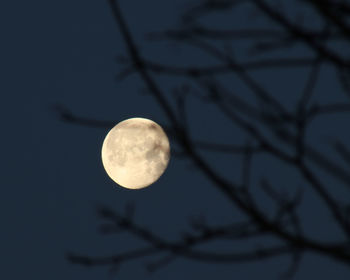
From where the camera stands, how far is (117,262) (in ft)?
7.72

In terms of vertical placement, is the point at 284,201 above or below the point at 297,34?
below

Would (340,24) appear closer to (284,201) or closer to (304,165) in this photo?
(304,165)

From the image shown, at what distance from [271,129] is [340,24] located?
1.43ft

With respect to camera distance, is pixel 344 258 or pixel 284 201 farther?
pixel 284 201

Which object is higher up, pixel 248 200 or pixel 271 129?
pixel 271 129

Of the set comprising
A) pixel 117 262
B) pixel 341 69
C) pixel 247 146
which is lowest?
pixel 117 262

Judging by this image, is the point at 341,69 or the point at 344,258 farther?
the point at 341,69

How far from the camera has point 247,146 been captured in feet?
7.67

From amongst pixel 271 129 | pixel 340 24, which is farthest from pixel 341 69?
pixel 271 129

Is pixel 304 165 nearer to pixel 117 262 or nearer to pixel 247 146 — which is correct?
pixel 247 146

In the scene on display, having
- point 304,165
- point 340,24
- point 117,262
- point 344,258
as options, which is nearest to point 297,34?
point 340,24

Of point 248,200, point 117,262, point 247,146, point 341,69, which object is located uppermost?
point 341,69

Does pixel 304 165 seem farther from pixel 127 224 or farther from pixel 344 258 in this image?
pixel 127 224

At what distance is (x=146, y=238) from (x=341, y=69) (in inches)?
36.2
